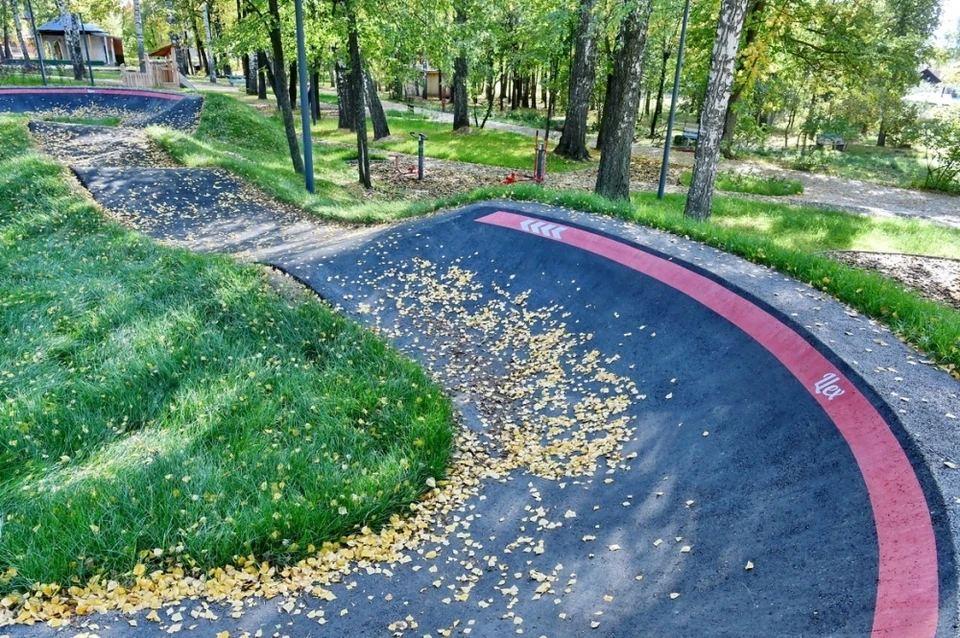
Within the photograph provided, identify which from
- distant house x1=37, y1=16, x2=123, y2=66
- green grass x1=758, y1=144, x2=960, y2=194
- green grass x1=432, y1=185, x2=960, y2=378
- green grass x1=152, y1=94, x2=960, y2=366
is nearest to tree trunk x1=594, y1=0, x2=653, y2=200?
green grass x1=152, y1=94, x2=960, y2=366

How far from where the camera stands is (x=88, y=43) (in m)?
45.0

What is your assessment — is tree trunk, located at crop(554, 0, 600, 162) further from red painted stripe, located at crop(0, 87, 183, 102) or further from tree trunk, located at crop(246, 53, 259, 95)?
tree trunk, located at crop(246, 53, 259, 95)

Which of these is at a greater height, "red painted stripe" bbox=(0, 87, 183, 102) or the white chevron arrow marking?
"red painted stripe" bbox=(0, 87, 183, 102)

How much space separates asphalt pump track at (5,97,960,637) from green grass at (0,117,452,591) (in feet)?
1.75

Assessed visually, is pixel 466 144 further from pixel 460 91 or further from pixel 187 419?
pixel 187 419

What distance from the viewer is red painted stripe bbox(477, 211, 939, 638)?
9.44ft

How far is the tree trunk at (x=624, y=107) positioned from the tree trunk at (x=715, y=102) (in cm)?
208

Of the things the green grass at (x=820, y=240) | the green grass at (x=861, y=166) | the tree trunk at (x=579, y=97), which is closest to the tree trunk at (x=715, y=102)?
the green grass at (x=820, y=240)

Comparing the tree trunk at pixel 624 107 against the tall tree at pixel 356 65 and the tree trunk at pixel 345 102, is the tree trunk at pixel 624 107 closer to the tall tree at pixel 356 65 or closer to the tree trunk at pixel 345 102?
the tall tree at pixel 356 65

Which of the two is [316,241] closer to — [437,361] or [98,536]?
[437,361]

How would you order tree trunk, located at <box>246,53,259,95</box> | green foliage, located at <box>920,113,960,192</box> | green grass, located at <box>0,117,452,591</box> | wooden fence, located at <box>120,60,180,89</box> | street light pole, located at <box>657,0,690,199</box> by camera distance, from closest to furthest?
green grass, located at <box>0,117,452,591</box>
street light pole, located at <box>657,0,690,199</box>
green foliage, located at <box>920,113,960,192</box>
wooden fence, located at <box>120,60,180,89</box>
tree trunk, located at <box>246,53,259,95</box>

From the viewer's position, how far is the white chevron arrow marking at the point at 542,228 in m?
9.36

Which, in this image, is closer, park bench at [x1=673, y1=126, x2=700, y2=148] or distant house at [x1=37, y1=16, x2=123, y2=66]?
park bench at [x1=673, y1=126, x2=700, y2=148]

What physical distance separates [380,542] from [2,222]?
9.61 meters
